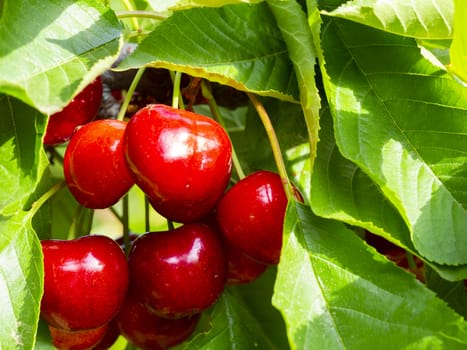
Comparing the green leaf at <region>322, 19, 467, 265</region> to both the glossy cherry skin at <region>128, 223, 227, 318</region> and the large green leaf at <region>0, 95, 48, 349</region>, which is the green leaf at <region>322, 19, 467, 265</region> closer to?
the glossy cherry skin at <region>128, 223, 227, 318</region>

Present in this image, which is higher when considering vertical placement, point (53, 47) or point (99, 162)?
point (53, 47)

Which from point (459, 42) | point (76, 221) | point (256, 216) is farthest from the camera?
point (76, 221)

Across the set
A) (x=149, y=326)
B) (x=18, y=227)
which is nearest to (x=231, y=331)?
(x=149, y=326)

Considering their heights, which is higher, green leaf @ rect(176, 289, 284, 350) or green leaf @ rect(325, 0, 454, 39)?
green leaf @ rect(325, 0, 454, 39)

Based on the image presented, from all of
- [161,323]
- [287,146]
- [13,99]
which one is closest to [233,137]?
[287,146]

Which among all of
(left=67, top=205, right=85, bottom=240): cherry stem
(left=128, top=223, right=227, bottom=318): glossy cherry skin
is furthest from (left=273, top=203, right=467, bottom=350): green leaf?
(left=67, top=205, right=85, bottom=240): cherry stem

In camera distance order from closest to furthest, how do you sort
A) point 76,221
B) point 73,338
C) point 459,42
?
point 459,42 → point 73,338 → point 76,221

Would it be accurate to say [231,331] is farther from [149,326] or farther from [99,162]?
[99,162]

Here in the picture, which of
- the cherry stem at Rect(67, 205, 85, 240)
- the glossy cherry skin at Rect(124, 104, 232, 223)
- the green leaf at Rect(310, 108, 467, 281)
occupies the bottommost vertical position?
the cherry stem at Rect(67, 205, 85, 240)
